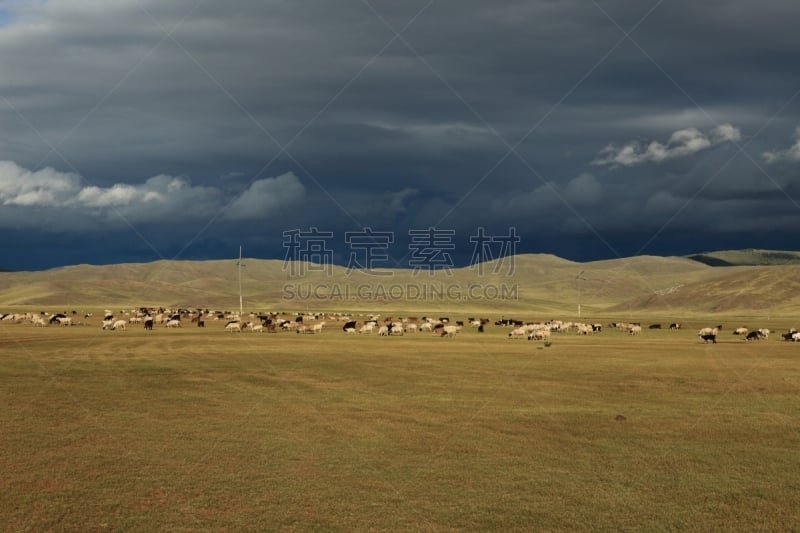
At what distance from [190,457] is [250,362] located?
25.9 metres

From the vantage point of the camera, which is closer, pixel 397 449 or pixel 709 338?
pixel 397 449

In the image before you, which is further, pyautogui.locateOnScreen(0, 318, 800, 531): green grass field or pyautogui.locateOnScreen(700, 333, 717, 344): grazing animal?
pyautogui.locateOnScreen(700, 333, 717, 344): grazing animal

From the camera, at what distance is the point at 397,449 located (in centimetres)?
1969

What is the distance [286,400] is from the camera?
28609 mm

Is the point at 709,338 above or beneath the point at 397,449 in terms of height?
above

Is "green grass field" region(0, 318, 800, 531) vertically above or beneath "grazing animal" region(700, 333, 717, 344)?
beneath

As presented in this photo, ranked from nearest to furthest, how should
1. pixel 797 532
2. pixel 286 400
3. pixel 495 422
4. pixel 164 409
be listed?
1. pixel 797 532
2. pixel 495 422
3. pixel 164 409
4. pixel 286 400

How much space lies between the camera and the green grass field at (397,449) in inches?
555

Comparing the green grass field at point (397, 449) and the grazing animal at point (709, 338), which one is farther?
the grazing animal at point (709, 338)

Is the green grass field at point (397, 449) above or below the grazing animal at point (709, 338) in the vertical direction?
below

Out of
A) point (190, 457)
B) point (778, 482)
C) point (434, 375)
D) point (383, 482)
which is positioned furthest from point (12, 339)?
point (778, 482)

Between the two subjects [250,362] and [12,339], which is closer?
[250,362]

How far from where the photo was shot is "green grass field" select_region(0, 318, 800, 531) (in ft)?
46.2

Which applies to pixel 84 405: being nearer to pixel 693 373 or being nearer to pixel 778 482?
pixel 778 482
